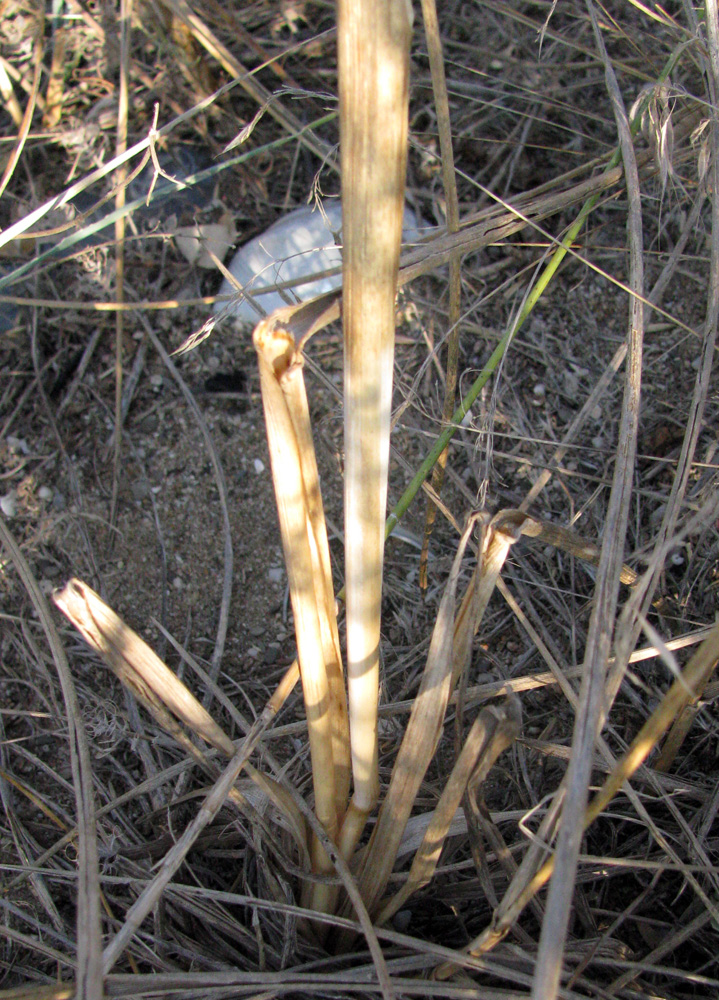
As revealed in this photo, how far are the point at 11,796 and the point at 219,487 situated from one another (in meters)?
0.56

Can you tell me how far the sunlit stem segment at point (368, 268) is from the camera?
339mm

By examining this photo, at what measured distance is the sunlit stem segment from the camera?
1.11 ft

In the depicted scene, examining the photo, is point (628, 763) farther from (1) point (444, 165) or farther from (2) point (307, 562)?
(1) point (444, 165)

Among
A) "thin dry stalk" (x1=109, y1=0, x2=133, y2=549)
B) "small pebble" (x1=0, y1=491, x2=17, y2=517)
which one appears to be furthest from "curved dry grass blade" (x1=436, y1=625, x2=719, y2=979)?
"small pebble" (x1=0, y1=491, x2=17, y2=517)

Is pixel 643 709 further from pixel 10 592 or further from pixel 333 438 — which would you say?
pixel 10 592

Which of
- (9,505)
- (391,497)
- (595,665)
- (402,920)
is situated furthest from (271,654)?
(595,665)

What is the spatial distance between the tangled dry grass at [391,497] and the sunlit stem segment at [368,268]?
0.15 meters

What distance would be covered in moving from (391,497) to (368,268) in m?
0.77

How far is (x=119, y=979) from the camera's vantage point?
24.2 inches

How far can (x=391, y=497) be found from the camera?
1.17m

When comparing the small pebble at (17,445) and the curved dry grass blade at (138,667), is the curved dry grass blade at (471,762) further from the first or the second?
the small pebble at (17,445)

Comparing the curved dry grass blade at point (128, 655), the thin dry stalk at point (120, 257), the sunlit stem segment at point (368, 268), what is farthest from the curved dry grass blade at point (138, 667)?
the thin dry stalk at point (120, 257)

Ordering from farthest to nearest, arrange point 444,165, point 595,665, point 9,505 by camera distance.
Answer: point 9,505 < point 444,165 < point 595,665

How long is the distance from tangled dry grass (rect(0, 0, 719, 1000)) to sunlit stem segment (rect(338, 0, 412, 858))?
0.49ft
